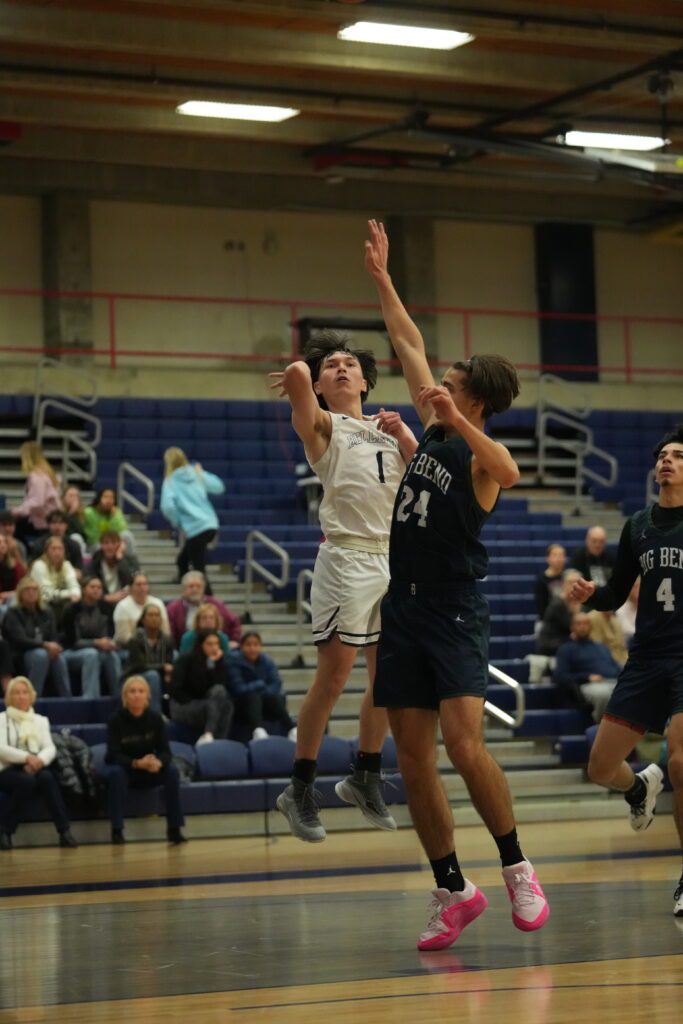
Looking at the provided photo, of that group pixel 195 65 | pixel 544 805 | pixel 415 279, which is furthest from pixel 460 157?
pixel 544 805

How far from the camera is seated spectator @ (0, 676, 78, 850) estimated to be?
1200 centimetres

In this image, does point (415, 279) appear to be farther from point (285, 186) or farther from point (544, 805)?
point (544, 805)

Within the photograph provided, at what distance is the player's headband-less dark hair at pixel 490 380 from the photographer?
6.52 m

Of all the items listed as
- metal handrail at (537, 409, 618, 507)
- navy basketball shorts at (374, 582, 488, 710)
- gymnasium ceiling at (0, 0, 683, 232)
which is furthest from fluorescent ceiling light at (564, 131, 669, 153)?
navy basketball shorts at (374, 582, 488, 710)

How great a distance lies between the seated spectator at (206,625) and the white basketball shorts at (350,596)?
250 inches

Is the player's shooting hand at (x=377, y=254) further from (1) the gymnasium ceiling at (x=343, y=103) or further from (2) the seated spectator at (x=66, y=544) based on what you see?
(1) the gymnasium ceiling at (x=343, y=103)

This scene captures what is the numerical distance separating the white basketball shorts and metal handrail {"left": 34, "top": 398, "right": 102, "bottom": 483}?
11344 millimetres

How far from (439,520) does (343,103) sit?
13.4 m

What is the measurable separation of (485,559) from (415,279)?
17.4 metres

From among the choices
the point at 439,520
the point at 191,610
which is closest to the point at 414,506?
the point at 439,520

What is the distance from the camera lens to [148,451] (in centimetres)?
1964

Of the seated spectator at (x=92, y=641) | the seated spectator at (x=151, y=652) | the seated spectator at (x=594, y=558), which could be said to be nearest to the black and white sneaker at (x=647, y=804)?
the seated spectator at (x=151, y=652)

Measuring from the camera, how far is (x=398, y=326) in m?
7.30

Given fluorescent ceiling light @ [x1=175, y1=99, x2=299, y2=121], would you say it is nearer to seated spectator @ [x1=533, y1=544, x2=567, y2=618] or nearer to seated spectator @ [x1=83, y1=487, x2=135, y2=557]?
seated spectator @ [x1=83, y1=487, x2=135, y2=557]
